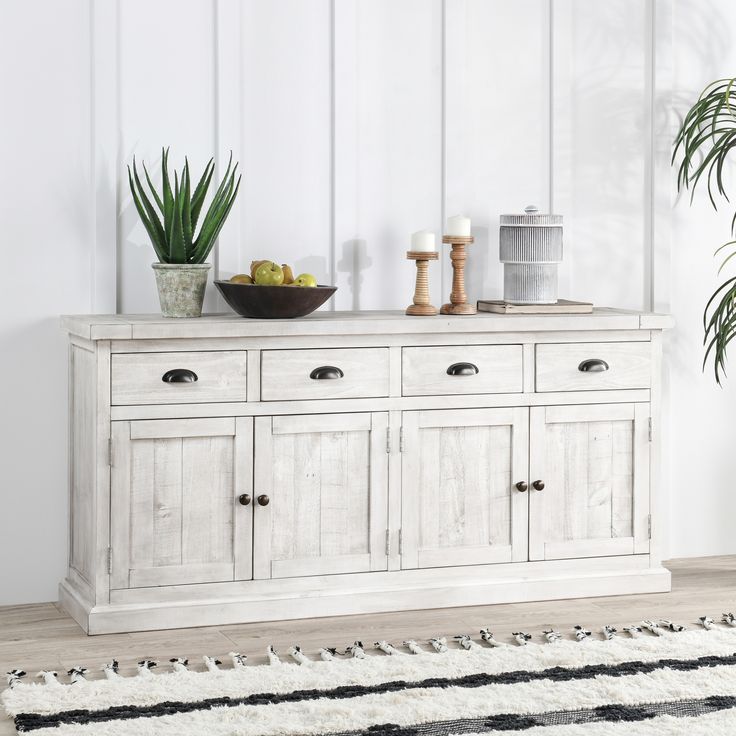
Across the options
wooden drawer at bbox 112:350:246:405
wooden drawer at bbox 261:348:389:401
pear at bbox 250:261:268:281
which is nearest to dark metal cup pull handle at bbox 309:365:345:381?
wooden drawer at bbox 261:348:389:401

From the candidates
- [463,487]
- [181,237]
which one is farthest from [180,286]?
[463,487]

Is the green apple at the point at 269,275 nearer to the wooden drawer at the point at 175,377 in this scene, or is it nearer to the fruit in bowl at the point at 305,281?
the fruit in bowl at the point at 305,281

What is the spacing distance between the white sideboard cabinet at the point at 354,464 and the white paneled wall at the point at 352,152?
0.20 m

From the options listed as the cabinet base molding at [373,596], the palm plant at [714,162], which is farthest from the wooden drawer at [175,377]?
the palm plant at [714,162]

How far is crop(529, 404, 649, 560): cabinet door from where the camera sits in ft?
11.9

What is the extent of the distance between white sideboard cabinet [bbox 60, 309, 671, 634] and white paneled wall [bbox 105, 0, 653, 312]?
0.34m

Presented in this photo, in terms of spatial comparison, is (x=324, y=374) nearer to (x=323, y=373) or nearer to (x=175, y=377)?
(x=323, y=373)

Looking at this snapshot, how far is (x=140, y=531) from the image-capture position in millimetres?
3297

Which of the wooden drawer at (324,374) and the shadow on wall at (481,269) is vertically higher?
the shadow on wall at (481,269)

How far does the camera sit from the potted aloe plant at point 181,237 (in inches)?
134

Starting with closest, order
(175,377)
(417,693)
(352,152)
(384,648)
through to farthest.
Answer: (417,693)
(384,648)
(175,377)
(352,152)

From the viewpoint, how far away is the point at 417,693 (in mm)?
2773

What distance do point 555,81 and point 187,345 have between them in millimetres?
1656

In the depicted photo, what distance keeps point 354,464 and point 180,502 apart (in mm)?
520
